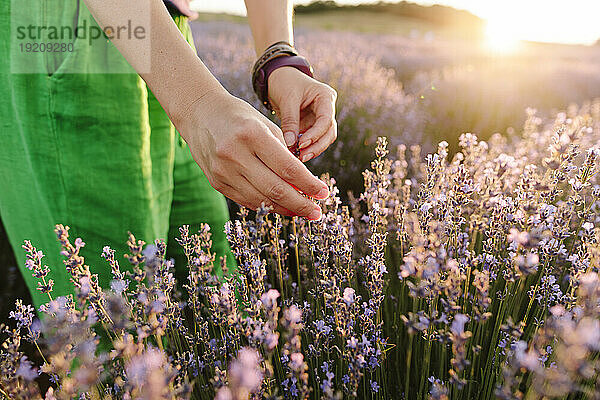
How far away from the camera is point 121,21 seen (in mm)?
1067

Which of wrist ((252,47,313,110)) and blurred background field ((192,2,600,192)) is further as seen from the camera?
blurred background field ((192,2,600,192))

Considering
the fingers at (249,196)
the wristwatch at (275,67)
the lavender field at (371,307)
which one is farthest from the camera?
the wristwatch at (275,67)

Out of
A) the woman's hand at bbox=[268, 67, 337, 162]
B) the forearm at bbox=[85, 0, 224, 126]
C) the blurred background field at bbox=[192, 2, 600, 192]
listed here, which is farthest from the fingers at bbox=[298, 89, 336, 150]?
the blurred background field at bbox=[192, 2, 600, 192]

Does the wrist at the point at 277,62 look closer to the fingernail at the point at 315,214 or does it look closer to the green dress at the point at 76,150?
the green dress at the point at 76,150

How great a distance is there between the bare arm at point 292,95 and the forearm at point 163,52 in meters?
0.47

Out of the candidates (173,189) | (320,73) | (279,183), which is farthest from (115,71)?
(320,73)

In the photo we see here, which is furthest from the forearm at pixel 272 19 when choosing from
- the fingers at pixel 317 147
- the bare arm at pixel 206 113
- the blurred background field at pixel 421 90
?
the blurred background field at pixel 421 90

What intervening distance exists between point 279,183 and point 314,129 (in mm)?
466

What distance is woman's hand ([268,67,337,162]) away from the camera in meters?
1.49

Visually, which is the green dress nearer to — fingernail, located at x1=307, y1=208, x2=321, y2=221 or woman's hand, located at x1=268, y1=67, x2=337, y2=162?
woman's hand, located at x1=268, y1=67, x2=337, y2=162

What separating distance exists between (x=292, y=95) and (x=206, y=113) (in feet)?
1.97

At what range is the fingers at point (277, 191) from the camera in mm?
1075

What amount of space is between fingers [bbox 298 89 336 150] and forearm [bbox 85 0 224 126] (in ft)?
1.49

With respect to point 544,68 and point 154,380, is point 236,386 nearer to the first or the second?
point 154,380
